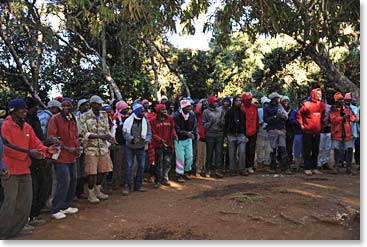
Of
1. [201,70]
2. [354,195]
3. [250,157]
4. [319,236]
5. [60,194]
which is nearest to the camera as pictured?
[319,236]

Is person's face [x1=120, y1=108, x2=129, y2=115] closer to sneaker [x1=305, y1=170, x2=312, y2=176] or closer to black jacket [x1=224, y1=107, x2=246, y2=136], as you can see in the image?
black jacket [x1=224, y1=107, x2=246, y2=136]

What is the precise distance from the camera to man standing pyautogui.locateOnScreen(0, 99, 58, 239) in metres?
4.69

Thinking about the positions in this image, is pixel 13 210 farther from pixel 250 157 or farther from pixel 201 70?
pixel 201 70

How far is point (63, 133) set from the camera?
577cm

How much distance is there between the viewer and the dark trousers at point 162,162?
7805 millimetres

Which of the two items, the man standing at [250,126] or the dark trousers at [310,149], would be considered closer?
the dark trousers at [310,149]

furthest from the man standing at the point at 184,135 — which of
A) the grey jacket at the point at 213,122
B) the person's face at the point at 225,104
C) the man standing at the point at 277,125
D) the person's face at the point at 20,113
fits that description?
the person's face at the point at 20,113

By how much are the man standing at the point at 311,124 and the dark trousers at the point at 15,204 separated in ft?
18.7

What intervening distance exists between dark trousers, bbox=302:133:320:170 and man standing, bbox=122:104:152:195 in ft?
11.1

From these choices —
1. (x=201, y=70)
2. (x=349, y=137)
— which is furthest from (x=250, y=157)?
(x=201, y=70)

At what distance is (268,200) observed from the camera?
19.7 ft

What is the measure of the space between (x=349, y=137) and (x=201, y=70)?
35.1ft

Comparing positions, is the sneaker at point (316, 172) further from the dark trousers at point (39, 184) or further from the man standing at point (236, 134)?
the dark trousers at point (39, 184)

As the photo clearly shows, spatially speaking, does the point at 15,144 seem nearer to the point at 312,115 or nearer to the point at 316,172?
the point at 312,115
